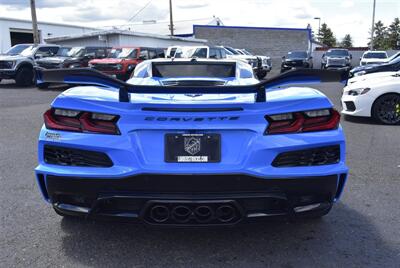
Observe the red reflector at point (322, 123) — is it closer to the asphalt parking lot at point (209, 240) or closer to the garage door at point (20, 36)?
the asphalt parking lot at point (209, 240)

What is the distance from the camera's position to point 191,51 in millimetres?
21172

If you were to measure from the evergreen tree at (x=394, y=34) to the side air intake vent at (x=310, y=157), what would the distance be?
3874 inches

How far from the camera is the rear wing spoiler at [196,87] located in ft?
10.8

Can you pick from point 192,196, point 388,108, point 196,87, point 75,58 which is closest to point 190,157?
point 192,196

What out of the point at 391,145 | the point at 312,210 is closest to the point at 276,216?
the point at 312,210

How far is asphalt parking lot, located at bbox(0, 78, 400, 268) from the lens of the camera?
329 cm

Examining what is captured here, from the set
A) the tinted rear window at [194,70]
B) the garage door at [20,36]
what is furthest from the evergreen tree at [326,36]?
the tinted rear window at [194,70]

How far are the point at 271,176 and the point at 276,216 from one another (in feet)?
0.99

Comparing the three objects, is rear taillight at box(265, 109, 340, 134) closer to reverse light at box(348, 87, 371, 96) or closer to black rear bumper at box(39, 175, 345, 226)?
black rear bumper at box(39, 175, 345, 226)

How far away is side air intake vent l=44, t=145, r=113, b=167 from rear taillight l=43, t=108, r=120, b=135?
0.15m

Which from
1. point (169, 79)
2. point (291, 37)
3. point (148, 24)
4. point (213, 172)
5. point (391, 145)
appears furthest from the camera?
point (148, 24)

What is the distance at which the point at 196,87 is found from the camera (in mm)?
3365

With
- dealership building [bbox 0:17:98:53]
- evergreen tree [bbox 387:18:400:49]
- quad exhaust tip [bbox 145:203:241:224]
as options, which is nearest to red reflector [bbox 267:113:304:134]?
quad exhaust tip [bbox 145:203:241:224]

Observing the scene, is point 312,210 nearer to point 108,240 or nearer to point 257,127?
point 257,127
